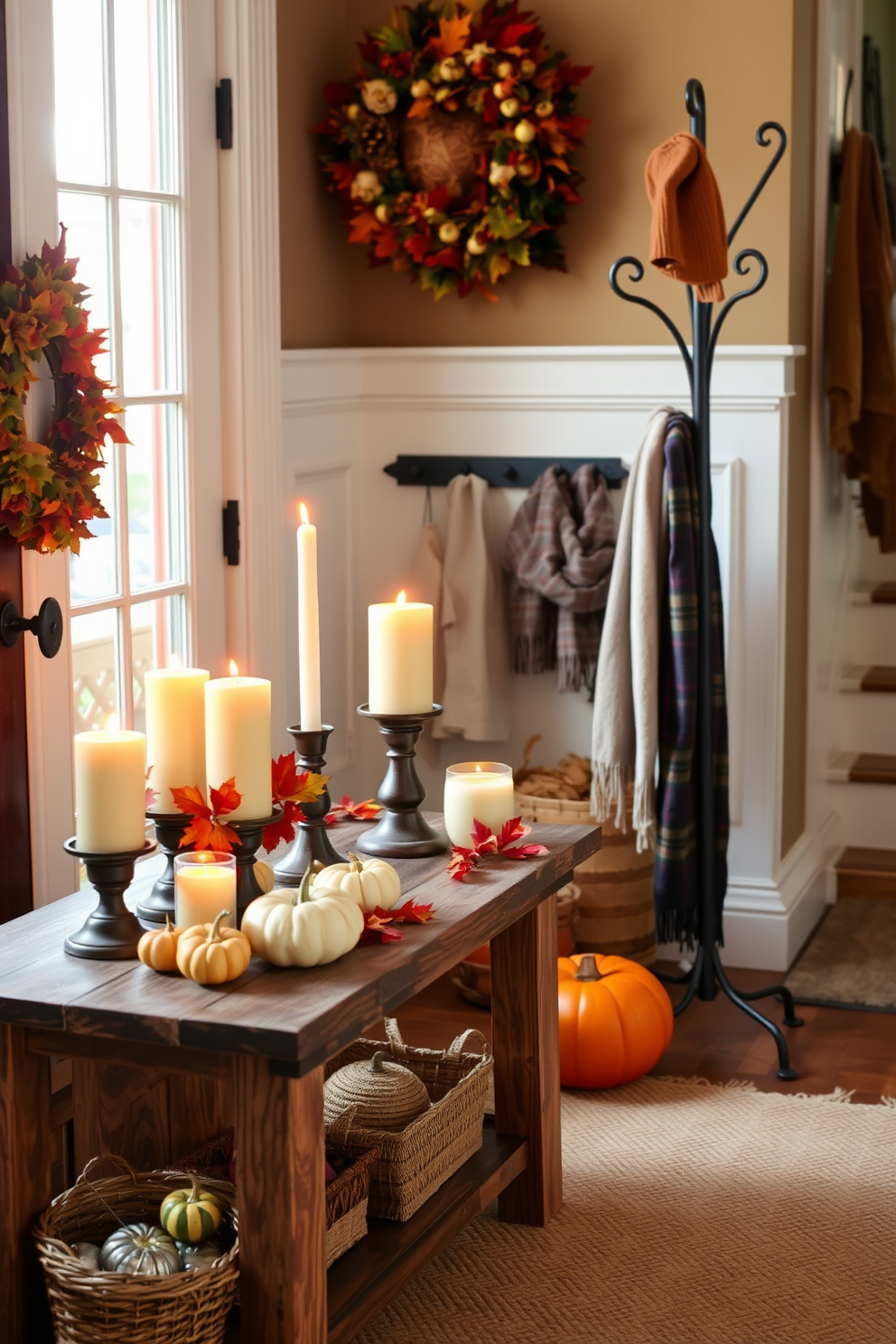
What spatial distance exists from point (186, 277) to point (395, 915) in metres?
1.53

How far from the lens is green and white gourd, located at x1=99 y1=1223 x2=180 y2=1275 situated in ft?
5.47

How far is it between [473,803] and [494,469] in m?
1.63

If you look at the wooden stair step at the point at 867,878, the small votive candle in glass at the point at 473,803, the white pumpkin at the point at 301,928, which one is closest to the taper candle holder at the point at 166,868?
the white pumpkin at the point at 301,928

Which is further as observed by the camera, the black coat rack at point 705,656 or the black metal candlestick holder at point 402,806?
the black coat rack at point 705,656

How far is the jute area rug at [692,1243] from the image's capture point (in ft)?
6.75

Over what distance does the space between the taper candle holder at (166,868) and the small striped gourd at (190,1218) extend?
0.32 metres

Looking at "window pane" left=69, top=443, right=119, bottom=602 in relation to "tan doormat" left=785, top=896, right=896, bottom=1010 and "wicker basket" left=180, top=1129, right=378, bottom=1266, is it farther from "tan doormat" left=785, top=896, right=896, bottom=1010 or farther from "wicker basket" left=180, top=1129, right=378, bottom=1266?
"tan doormat" left=785, top=896, right=896, bottom=1010

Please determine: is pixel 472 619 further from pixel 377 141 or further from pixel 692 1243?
pixel 692 1243

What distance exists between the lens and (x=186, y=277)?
2.88 m

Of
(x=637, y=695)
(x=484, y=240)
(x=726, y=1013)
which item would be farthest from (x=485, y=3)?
(x=726, y=1013)

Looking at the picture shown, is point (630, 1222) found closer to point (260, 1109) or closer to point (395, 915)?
point (395, 915)

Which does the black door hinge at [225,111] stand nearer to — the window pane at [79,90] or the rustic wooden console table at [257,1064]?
the window pane at [79,90]

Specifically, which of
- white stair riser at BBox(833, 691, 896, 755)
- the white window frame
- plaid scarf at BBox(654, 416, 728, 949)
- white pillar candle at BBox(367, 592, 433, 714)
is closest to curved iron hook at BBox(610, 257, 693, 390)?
plaid scarf at BBox(654, 416, 728, 949)

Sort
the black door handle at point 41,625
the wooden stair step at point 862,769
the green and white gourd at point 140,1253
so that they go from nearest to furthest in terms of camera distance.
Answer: the green and white gourd at point 140,1253 → the black door handle at point 41,625 → the wooden stair step at point 862,769
